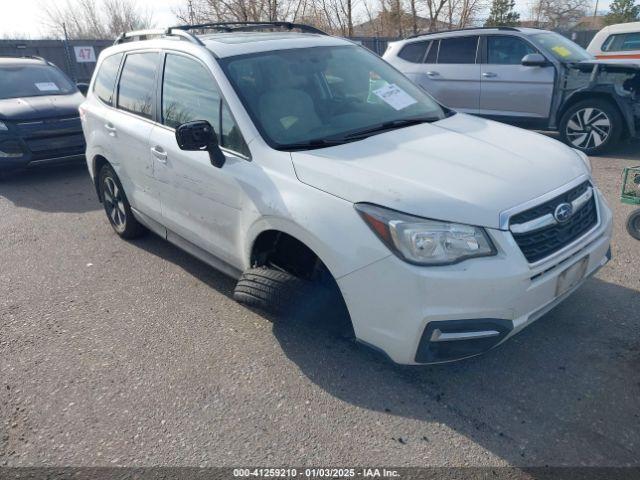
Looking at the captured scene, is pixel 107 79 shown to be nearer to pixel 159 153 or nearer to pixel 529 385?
pixel 159 153

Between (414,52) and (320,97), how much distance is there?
652 centimetres

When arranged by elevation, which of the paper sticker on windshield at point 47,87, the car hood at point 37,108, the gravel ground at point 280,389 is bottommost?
the gravel ground at point 280,389

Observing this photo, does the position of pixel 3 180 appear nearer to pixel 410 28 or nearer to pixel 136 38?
pixel 136 38

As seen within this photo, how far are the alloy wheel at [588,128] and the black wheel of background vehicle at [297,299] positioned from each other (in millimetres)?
5945

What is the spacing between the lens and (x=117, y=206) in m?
5.04

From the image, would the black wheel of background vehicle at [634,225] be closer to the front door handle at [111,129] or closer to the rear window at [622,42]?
the front door handle at [111,129]

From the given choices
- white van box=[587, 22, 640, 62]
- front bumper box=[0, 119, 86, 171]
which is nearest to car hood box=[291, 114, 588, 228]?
front bumper box=[0, 119, 86, 171]

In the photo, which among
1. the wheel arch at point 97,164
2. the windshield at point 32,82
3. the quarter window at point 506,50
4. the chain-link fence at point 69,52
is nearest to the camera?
the wheel arch at point 97,164

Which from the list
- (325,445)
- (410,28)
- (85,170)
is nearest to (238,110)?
(325,445)

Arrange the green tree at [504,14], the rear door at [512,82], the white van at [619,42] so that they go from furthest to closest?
the green tree at [504,14], the white van at [619,42], the rear door at [512,82]

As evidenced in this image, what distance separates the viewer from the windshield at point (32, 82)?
8320 mm

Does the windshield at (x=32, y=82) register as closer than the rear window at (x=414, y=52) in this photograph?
Yes

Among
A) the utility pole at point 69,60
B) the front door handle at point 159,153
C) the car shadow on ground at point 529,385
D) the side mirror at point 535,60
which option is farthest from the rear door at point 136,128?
the utility pole at point 69,60

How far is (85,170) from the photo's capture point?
8.44 meters
